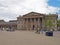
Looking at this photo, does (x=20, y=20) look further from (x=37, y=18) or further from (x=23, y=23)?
(x=37, y=18)

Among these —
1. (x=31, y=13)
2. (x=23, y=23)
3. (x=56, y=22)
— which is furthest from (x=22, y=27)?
(x=56, y=22)

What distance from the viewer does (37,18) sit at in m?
120

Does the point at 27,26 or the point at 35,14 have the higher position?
the point at 35,14

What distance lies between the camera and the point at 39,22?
395 ft

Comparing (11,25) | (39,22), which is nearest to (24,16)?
(39,22)

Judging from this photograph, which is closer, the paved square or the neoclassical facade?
the paved square

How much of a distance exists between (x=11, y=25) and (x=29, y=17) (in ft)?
77.2

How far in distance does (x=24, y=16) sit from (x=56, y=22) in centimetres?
2239

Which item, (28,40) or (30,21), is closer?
(28,40)

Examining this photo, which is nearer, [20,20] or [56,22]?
[56,22]

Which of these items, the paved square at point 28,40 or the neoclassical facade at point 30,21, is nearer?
the paved square at point 28,40

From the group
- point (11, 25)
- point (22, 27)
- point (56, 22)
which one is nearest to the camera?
point (56, 22)

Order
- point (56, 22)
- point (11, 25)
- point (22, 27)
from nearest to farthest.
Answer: point (56, 22) < point (22, 27) < point (11, 25)

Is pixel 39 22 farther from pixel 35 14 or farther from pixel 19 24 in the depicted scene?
pixel 19 24
